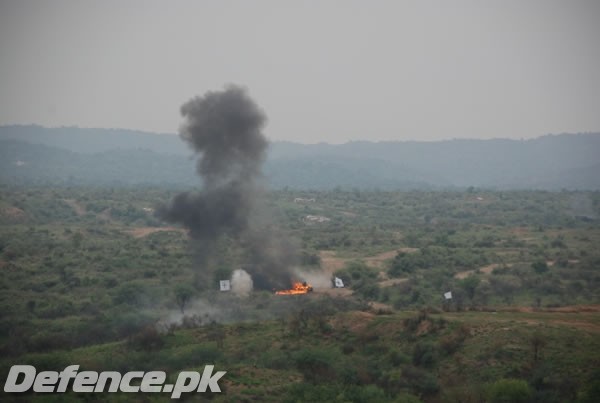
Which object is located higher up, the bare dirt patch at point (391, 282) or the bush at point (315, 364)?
the bush at point (315, 364)

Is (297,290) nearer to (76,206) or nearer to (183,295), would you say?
(183,295)

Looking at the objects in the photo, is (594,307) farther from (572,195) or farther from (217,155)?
(572,195)

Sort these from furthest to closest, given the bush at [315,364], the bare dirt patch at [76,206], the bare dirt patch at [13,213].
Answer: the bare dirt patch at [76,206]
the bare dirt patch at [13,213]
the bush at [315,364]

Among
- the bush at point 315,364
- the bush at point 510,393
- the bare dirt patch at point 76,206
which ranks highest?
the bush at point 510,393

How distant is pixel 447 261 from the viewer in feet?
208

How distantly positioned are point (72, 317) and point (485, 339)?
24.5m

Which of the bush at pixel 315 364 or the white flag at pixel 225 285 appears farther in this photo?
the white flag at pixel 225 285

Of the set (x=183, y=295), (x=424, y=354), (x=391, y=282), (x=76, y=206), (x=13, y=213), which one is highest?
(x=424, y=354)

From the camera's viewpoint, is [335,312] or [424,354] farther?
[335,312]

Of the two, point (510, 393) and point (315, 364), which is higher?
point (510, 393)

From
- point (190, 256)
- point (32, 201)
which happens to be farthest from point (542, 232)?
A: point (32, 201)

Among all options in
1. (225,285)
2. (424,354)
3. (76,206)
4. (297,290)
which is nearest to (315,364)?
(424,354)

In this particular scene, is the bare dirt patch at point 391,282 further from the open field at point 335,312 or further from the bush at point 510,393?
the bush at point 510,393

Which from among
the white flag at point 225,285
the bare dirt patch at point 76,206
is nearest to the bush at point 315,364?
the white flag at point 225,285
